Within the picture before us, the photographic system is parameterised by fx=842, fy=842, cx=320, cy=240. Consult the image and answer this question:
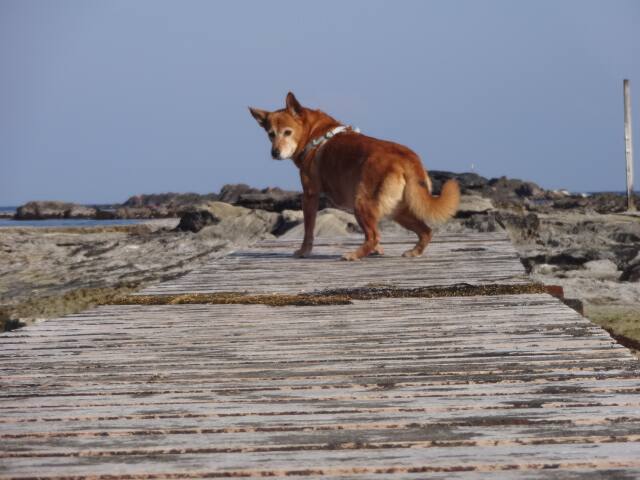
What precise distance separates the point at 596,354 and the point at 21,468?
2293mm

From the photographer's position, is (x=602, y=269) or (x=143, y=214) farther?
(x=143, y=214)

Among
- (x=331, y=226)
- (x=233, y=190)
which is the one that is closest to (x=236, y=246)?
(x=331, y=226)

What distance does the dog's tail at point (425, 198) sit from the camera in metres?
7.30

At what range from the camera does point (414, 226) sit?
7828 millimetres

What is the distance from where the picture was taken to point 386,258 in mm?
7906

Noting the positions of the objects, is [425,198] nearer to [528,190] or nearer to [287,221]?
[287,221]

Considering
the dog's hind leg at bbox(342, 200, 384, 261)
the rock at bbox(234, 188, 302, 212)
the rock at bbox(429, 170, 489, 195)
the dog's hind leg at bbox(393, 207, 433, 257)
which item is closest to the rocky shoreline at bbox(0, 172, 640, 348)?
the dog's hind leg at bbox(393, 207, 433, 257)

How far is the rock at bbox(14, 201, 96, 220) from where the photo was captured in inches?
1713

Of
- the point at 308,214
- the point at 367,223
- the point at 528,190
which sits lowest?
the point at 367,223

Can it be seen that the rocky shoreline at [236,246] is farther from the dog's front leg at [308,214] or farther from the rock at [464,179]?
the rock at [464,179]

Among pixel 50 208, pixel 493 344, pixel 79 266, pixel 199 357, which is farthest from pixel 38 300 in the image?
pixel 50 208

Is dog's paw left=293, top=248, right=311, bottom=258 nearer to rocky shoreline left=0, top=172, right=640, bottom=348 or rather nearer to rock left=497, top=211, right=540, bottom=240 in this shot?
rocky shoreline left=0, top=172, right=640, bottom=348

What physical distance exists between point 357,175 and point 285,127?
1109 mm

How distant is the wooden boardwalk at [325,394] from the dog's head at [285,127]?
3.03 meters
